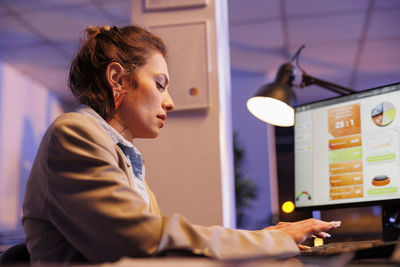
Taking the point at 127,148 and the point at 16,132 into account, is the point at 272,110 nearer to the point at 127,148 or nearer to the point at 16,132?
the point at 127,148

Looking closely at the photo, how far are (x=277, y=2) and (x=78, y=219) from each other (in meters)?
2.69

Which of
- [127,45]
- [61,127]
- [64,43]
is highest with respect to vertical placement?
[64,43]

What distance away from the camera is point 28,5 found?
316 centimetres

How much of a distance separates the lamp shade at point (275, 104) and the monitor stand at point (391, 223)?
1.65ft

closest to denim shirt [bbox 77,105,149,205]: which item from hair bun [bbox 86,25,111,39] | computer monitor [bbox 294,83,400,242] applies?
hair bun [bbox 86,25,111,39]

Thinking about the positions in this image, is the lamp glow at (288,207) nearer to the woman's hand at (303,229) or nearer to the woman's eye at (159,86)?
the woman's hand at (303,229)

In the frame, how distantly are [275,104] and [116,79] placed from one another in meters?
0.73

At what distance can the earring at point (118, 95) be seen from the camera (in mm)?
1172

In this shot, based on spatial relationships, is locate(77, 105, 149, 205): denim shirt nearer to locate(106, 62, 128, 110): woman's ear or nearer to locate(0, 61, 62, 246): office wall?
locate(106, 62, 128, 110): woman's ear

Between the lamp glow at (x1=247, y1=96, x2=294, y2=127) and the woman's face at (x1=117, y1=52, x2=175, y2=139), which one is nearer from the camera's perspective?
the woman's face at (x1=117, y1=52, x2=175, y2=139)

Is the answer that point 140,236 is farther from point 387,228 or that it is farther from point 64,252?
point 387,228

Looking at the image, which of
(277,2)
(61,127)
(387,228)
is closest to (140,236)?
(61,127)

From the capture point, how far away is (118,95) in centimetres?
117

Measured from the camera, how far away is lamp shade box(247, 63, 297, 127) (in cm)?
168
